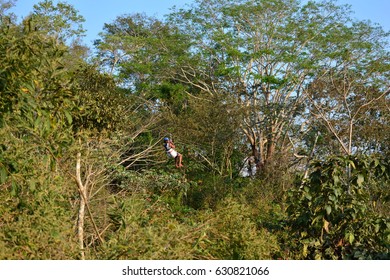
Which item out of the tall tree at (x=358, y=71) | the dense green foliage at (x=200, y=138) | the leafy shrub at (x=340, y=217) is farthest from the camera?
the tall tree at (x=358, y=71)

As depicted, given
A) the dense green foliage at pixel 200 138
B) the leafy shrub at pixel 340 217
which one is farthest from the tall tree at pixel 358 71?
the leafy shrub at pixel 340 217

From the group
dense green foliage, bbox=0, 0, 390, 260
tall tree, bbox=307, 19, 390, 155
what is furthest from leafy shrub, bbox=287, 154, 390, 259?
tall tree, bbox=307, 19, 390, 155

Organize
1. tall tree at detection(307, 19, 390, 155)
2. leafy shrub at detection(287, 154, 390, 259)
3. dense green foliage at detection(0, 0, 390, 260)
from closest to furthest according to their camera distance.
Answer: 1. dense green foliage at detection(0, 0, 390, 260)
2. leafy shrub at detection(287, 154, 390, 259)
3. tall tree at detection(307, 19, 390, 155)

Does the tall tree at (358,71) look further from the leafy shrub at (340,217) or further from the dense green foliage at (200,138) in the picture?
the leafy shrub at (340,217)

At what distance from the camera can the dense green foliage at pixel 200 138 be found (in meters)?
4.55

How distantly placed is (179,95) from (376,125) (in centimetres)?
653

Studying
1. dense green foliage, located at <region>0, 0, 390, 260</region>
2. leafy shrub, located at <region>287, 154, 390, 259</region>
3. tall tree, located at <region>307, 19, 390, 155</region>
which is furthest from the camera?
tall tree, located at <region>307, 19, 390, 155</region>

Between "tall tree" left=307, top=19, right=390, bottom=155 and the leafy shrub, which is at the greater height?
"tall tree" left=307, top=19, right=390, bottom=155

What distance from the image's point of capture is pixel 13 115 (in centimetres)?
430

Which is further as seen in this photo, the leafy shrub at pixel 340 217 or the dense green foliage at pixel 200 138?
the leafy shrub at pixel 340 217

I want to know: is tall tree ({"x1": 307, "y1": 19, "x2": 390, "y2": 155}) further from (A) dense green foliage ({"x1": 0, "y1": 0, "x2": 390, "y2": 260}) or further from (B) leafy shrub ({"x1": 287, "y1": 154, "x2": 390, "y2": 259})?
(B) leafy shrub ({"x1": 287, "y1": 154, "x2": 390, "y2": 259})

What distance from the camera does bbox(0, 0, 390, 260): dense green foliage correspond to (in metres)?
4.55

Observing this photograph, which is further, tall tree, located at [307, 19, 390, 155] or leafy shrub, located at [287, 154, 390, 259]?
tall tree, located at [307, 19, 390, 155]
